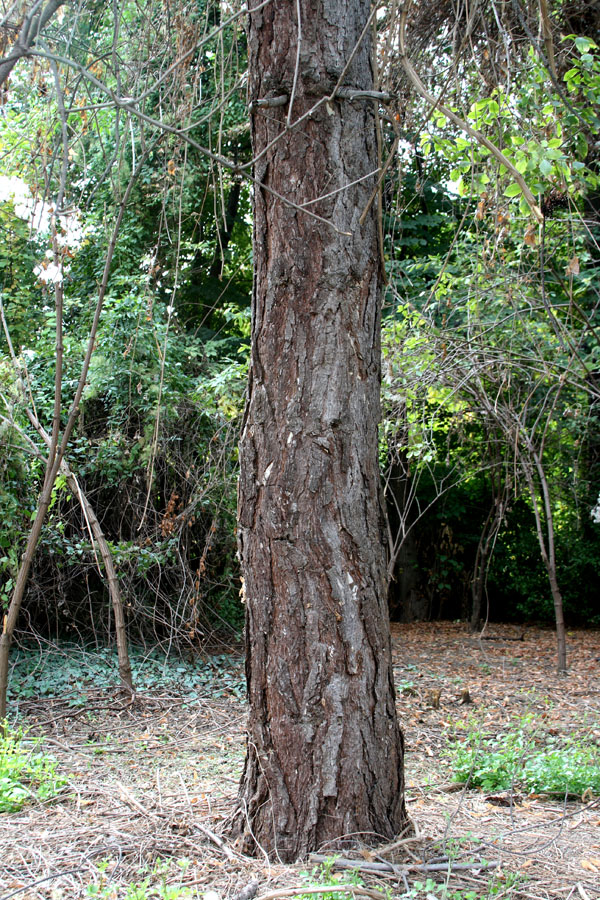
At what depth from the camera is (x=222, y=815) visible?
254 centimetres

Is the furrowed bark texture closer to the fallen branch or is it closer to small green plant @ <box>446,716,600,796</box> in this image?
the fallen branch

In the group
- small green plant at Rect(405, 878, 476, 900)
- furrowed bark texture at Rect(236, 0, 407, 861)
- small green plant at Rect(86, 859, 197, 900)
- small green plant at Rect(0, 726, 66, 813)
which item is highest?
furrowed bark texture at Rect(236, 0, 407, 861)

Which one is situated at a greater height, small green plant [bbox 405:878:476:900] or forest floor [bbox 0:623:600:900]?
small green plant [bbox 405:878:476:900]

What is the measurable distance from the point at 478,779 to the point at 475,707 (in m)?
2.22

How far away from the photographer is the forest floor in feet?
6.67

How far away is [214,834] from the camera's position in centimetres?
234

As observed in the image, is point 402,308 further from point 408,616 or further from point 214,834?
point 408,616

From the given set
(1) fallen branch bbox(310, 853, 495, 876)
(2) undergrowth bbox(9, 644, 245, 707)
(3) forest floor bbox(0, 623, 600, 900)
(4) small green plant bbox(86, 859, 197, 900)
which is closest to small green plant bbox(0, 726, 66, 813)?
(3) forest floor bbox(0, 623, 600, 900)

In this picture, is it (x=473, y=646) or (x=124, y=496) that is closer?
(x=124, y=496)

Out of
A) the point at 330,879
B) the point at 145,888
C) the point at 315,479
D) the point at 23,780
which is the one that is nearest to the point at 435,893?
the point at 330,879

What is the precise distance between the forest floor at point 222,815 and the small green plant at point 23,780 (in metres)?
0.05

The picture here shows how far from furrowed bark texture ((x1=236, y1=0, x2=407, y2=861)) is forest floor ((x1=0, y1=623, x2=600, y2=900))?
154mm

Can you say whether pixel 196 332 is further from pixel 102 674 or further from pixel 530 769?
pixel 530 769

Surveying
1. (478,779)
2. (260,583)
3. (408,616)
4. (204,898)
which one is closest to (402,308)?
(478,779)
